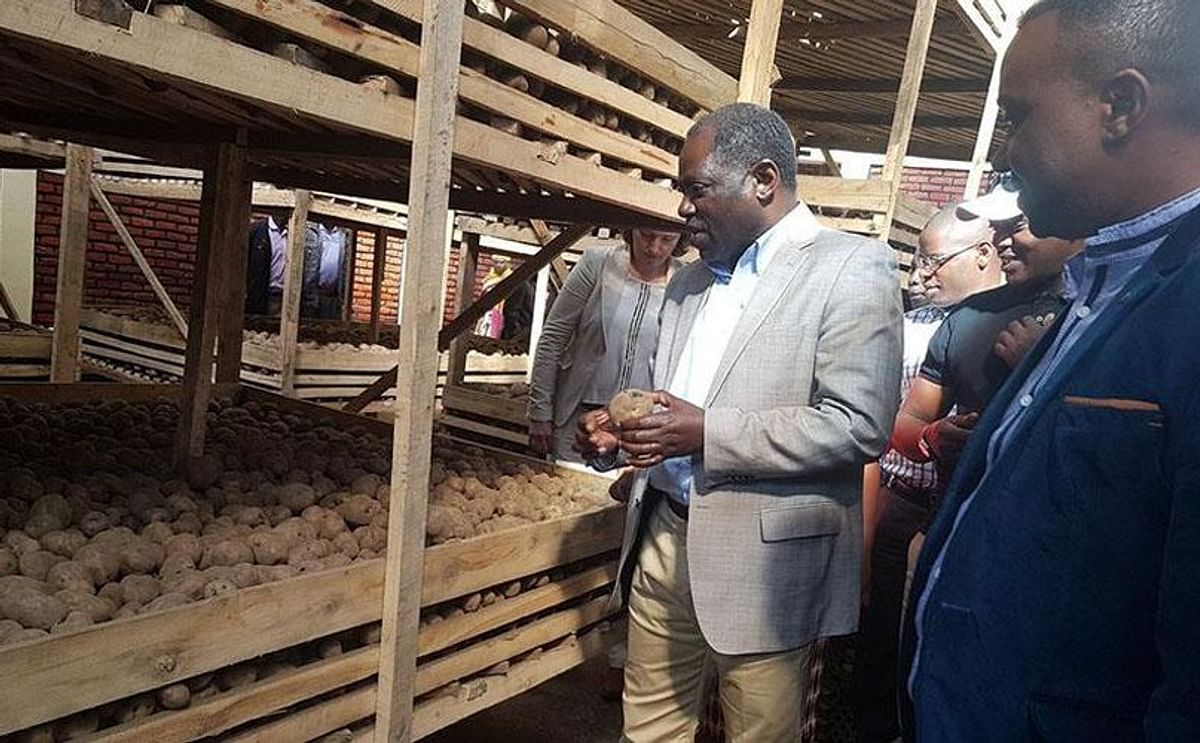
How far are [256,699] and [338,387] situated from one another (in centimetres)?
605

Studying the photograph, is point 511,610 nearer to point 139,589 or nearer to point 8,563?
point 139,589

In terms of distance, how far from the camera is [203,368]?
2.78 meters

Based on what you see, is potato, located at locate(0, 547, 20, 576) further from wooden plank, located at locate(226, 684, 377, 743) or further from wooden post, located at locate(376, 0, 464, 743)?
wooden post, located at locate(376, 0, 464, 743)

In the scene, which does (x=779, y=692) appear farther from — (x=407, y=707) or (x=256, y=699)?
(x=256, y=699)

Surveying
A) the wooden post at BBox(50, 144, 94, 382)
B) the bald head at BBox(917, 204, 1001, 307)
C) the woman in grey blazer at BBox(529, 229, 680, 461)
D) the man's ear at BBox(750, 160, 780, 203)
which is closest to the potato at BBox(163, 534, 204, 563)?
the man's ear at BBox(750, 160, 780, 203)

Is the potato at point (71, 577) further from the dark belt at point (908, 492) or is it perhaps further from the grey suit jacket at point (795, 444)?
the dark belt at point (908, 492)

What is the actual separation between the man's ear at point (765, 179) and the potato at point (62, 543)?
182 centimetres

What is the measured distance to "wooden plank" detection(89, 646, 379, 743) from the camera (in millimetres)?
1464

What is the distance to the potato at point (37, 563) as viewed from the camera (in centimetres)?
174

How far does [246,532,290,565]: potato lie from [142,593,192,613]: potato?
0.33m

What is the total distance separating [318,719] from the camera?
1772 millimetres

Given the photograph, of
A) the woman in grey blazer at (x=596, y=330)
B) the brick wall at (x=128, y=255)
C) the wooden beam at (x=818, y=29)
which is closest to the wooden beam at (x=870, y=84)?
the wooden beam at (x=818, y=29)

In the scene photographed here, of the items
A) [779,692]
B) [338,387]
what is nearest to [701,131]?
[779,692]

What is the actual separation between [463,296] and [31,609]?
5.11m
